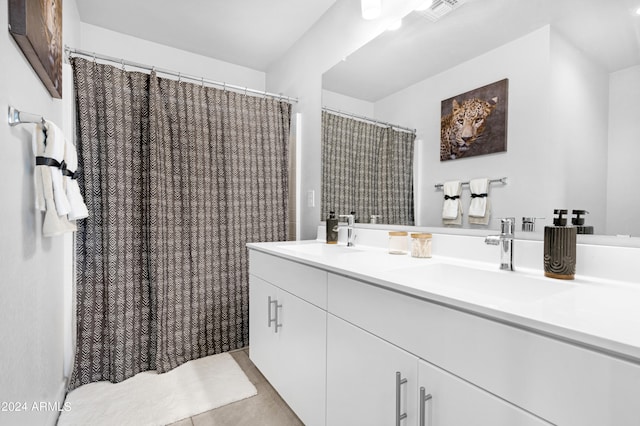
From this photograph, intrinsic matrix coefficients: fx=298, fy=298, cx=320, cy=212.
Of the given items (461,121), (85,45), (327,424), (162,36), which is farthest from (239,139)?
(327,424)

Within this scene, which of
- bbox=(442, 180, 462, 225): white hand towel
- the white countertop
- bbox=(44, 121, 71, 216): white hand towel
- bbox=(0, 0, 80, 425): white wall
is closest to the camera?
the white countertop

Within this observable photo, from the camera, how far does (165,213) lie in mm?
1875

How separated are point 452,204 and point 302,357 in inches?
36.3

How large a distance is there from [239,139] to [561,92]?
1.79 meters

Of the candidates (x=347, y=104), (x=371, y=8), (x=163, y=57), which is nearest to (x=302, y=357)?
(x=347, y=104)

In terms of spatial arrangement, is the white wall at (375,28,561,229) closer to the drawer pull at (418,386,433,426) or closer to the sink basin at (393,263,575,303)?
the sink basin at (393,263,575,303)

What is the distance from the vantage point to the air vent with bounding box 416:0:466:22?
4.20ft

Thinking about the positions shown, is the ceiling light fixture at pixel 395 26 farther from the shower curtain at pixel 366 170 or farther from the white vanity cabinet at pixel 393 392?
the white vanity cabinet at pixel 393 392

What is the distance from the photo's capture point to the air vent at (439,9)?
128 centimetres

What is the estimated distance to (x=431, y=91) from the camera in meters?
1.39

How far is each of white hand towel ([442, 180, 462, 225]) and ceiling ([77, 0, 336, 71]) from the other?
1.50 meters

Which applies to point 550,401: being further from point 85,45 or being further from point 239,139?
point 85,45

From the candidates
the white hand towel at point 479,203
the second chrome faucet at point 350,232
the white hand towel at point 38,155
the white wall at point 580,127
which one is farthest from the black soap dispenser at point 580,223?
the white hand towel at point 38,155

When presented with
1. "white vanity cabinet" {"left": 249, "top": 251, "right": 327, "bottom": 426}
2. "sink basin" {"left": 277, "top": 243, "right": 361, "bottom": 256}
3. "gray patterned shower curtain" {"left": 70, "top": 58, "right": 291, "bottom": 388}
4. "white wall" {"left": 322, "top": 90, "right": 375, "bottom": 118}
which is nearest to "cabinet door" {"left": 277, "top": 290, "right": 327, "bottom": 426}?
"white vanity cabinet" {"left": 249, "top": 251, "right": 327, "bottom": 426}
